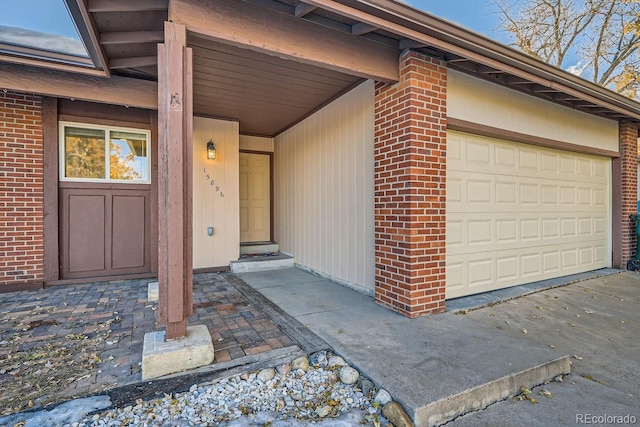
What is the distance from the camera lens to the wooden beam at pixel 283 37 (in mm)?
2260

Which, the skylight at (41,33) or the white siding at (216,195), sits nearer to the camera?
the skylight at (41,33)

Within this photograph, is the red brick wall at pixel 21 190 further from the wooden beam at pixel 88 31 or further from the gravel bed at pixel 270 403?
the gravel bed at pixel 270 403

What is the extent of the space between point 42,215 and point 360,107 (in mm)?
4436

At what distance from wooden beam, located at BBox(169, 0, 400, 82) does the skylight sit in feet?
3.44

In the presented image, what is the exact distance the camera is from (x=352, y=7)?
92.7 inches

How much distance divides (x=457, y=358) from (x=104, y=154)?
5125 mm

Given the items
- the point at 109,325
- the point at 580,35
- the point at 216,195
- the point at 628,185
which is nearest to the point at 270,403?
the point at 109,325

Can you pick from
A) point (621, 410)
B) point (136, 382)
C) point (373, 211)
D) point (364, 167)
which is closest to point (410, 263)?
point (373, 211)

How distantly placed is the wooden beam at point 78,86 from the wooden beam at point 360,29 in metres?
2.65

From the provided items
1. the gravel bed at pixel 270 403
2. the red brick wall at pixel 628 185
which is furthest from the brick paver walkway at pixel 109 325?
the red brick wall at pixel 628 185

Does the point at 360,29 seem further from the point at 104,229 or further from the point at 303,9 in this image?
the point at 104,229

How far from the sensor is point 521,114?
157 inches

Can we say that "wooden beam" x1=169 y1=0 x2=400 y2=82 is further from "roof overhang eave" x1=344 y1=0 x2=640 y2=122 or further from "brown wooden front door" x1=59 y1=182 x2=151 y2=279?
"brown wooden front door" x1=59 y1=182 x2=151 y2=279

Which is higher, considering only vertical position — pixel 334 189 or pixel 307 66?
pixel 307 66
